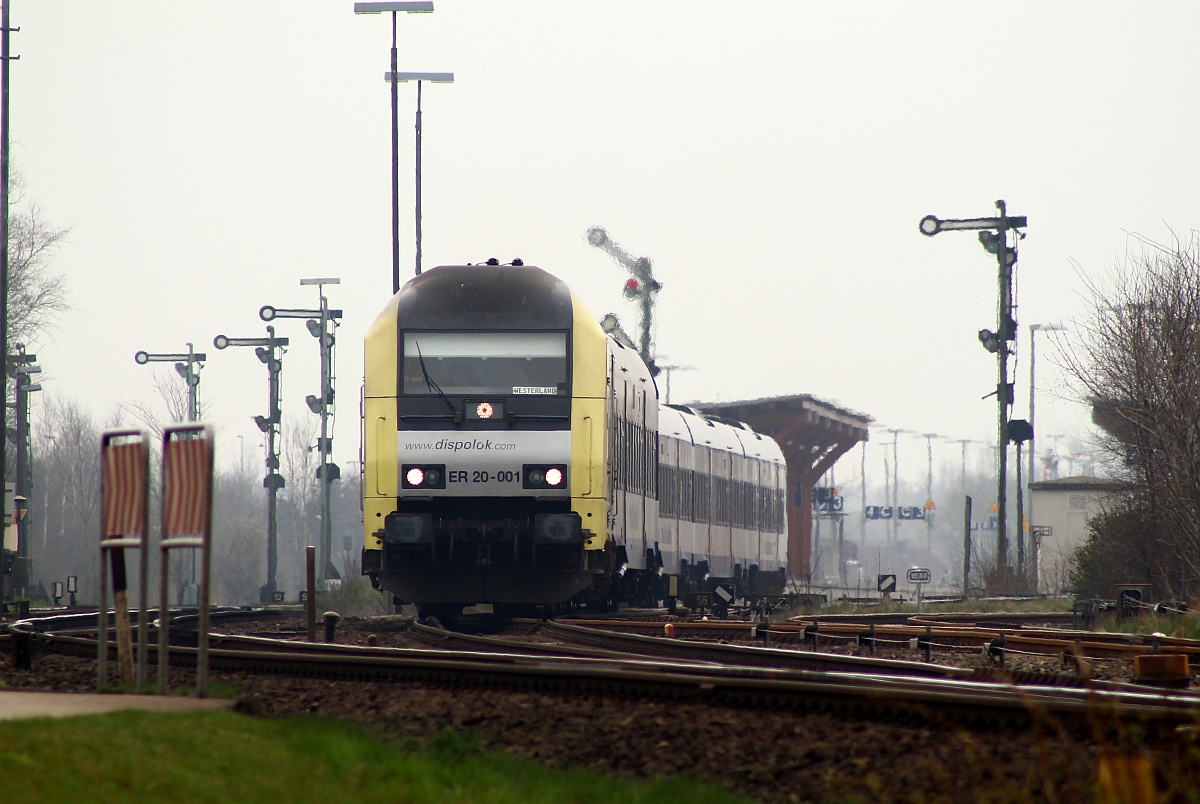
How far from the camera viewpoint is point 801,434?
48.8m

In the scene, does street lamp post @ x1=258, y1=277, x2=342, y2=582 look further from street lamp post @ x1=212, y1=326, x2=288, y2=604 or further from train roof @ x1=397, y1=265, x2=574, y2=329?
train roof @ x1=397, y1=265, x2=574, y2=329

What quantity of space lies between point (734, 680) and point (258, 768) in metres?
2.68

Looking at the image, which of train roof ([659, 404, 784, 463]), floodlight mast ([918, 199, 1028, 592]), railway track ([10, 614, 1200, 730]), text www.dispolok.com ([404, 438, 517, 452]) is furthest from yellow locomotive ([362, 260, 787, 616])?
floodlight mast ([918, 199, 1028, 592])

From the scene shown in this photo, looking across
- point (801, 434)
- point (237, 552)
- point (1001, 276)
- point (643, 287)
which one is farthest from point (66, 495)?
point (1001, 276)

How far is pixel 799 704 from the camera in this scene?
8.05 metres

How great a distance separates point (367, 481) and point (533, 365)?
6.87ft

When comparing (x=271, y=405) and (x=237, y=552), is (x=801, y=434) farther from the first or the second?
(x=237, y=552)

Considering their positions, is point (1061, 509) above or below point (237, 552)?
above

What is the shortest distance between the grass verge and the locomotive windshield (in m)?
8.77

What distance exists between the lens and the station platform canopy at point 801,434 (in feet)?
155

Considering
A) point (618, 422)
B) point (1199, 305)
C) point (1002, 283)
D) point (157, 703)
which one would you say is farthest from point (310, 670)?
point (1002, 283)

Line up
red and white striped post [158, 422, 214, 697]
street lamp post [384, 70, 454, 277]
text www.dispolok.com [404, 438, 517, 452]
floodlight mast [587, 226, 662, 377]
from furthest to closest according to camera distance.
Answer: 1. floodlight mast [587, 226, 662, 377]
2. street lamp post [384, 70, 454, 277]
3. text www.dispolok.com [404, 438, 517, 452]
4. red and white striped post [158, 422, 214, 697]

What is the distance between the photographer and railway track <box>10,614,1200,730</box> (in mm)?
7035

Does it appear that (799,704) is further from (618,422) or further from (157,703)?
(618,422)
